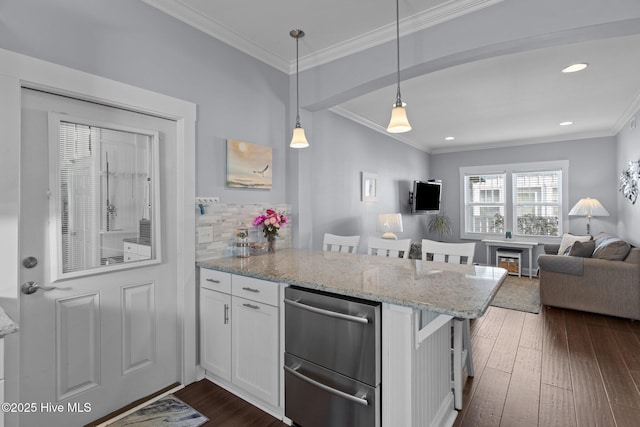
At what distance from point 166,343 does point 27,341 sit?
0.77 metres

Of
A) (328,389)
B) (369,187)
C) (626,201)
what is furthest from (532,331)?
(626,201)

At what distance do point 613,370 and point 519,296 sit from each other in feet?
7.25

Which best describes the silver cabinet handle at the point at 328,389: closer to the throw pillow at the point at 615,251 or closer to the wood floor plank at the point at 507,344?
the wood floor plank at the point at 507,344

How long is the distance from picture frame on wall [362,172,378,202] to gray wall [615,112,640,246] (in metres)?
3.28

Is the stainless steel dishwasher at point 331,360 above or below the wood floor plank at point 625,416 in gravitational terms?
above

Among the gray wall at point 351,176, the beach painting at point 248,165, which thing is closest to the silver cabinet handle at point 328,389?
the beach painting at point 248,165

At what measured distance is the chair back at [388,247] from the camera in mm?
2514

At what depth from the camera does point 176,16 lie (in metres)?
2.23

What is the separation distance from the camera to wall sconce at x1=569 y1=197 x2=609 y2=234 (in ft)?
16.9

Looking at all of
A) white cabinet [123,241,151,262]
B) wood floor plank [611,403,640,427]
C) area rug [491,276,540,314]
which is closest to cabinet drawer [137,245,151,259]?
white cabinet [123,241,151,262]

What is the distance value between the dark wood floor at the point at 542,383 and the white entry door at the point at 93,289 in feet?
1.44

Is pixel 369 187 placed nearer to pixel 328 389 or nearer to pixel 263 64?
pixel 263 64

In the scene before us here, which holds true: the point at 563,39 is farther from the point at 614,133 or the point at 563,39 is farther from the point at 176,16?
the point at 614,133

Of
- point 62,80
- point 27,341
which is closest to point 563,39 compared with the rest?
point 62,80
